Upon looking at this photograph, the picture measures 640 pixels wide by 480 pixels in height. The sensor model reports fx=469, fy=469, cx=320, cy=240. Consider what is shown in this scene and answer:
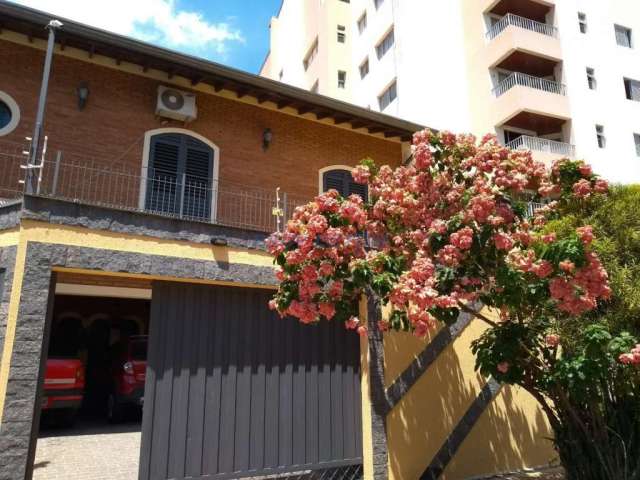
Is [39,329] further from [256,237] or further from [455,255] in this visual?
[455,255]

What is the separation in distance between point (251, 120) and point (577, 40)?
18.4 meters

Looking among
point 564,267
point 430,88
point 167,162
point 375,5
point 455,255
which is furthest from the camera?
point 375,5

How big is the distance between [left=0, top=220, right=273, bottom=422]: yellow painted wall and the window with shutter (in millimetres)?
2725

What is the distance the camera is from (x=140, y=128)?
9.33m

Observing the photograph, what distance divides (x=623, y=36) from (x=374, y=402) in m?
25.0

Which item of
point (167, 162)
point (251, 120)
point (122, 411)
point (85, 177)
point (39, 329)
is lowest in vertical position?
point (122, 411)

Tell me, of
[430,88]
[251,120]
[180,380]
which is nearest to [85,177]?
[251,120]

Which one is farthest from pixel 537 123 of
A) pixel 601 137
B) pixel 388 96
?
pixel 388 96

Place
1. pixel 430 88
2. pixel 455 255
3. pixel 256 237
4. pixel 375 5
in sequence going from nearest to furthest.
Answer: pixel 455 255 < pixel 256 237 < pixel 430 88 < pixel 375 5

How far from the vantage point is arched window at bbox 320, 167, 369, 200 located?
1123 cm

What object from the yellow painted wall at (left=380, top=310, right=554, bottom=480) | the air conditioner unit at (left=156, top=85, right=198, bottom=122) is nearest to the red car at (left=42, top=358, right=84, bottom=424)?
the air conditioner unit at (left=156, top=85, right=198, bottom=122)

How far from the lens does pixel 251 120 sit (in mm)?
10500

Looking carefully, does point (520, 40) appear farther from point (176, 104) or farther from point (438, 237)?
point (438, 237)

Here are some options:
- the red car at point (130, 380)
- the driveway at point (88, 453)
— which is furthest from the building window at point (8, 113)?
the driveway at point (88, 453)
